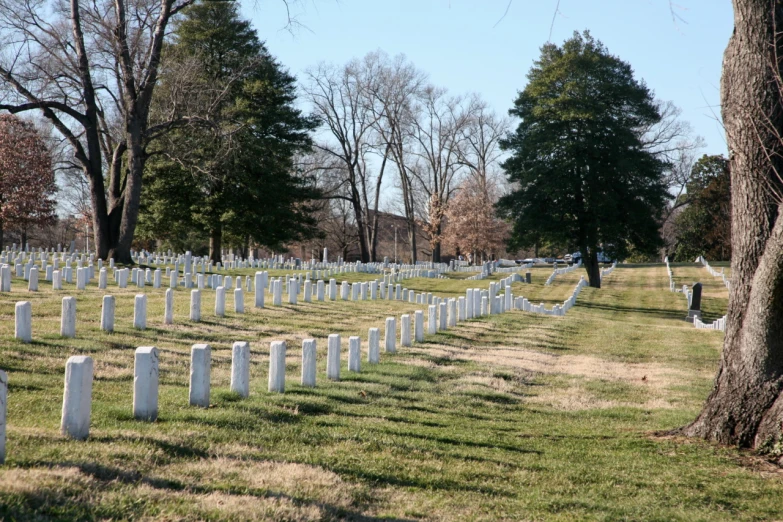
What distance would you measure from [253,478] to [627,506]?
270cm

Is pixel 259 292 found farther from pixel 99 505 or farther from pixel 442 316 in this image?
pixel 99 505

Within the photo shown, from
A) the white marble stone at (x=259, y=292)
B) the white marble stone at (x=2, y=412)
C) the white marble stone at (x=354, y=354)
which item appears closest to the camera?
the white marble stone at (x=2, y=412)

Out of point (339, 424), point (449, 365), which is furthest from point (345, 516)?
point (449, 365)

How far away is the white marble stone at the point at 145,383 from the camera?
607cm

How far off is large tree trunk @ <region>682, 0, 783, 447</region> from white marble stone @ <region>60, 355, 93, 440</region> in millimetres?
5873

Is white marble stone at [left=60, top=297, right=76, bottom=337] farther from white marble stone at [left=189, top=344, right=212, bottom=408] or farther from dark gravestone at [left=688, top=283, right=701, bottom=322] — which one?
dark gravestone at [left=688, top=283, right=701, bottom=322]

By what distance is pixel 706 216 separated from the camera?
6844 centimetres

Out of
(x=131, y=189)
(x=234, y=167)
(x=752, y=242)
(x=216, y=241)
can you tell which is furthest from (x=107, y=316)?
(x=216, y=241)

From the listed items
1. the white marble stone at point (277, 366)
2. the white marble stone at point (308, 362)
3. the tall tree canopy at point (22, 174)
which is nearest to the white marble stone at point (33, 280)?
the white marble stone at point (308, 362)

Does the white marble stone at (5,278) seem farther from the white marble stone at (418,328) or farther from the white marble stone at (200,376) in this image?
the white marble stone at (200,376)

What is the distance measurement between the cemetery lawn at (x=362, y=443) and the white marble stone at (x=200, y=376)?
6.2 inches

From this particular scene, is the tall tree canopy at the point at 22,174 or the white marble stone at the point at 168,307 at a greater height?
the tall tree canopy at the point at 22,174

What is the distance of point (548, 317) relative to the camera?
23609mm

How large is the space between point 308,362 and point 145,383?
2.72 m
